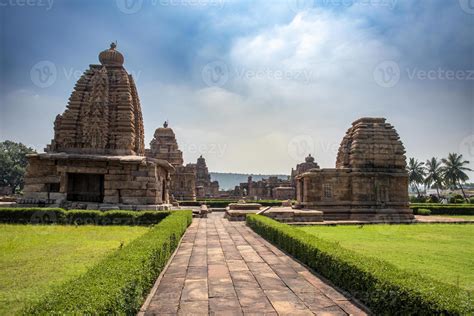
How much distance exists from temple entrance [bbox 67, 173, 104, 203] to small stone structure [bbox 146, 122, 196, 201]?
59.8 ft

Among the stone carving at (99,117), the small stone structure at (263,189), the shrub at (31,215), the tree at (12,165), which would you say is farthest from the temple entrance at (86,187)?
the tree at (12,165)

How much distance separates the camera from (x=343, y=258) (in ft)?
18.5

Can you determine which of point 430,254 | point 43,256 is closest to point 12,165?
point 43,256

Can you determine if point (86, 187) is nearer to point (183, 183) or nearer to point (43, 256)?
point (43, 256)

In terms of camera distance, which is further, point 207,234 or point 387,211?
point 387,211

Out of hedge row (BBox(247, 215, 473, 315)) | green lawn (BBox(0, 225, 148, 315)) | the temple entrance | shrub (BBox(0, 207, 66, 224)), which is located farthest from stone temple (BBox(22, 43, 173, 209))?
hedge row (BBox(247, 215, 473, 315))

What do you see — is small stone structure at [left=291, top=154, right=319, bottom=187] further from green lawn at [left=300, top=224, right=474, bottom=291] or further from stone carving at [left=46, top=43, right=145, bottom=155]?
green lawn at [left=300, top=224, right=474, bottom=291]

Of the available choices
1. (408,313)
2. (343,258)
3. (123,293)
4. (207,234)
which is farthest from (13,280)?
(207,234)

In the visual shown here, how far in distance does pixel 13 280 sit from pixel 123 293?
3.16 m

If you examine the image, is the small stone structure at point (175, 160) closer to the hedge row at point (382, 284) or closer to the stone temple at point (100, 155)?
the stone temple at point (100, 155)

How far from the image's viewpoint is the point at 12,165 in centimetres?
5428

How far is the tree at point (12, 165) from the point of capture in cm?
5350

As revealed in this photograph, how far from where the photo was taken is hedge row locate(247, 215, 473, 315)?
3.40 metres

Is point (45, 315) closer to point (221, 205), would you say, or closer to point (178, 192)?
point (221, 205)
